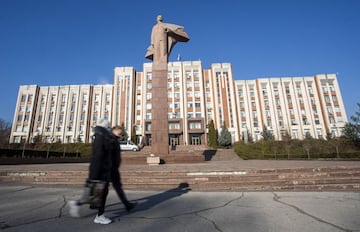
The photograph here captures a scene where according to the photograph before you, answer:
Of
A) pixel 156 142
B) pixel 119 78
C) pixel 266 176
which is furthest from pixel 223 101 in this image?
pixel 266 176

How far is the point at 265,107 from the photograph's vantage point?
45812 mm

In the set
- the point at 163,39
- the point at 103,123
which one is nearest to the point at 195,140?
the point at 163,39

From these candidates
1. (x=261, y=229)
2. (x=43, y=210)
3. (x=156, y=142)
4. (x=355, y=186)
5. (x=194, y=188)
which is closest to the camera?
(x=261, y=229)

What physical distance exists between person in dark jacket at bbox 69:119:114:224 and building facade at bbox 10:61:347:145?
38534mm

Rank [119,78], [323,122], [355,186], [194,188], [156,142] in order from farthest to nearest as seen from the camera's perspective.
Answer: [119,78]
[323,122]
[156,142]
[194,188]
[355,186]

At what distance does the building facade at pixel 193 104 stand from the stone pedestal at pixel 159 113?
1138 inches

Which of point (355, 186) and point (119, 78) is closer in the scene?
point (355, 186)

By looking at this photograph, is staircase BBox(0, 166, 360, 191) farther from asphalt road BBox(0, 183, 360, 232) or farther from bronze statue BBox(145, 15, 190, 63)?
bronze statue BBox(145, 15, 190, 63)

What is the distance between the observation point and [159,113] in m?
12.2

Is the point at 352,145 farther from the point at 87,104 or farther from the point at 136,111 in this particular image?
the point at 87,104

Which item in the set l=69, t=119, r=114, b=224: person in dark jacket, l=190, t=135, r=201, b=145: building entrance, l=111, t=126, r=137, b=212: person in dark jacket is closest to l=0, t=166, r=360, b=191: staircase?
l=111, t=126, r=137, b=212: person in dark jacket

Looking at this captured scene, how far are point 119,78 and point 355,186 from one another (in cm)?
4810

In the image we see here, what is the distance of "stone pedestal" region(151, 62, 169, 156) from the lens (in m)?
11.7

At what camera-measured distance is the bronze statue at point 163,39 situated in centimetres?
1288
